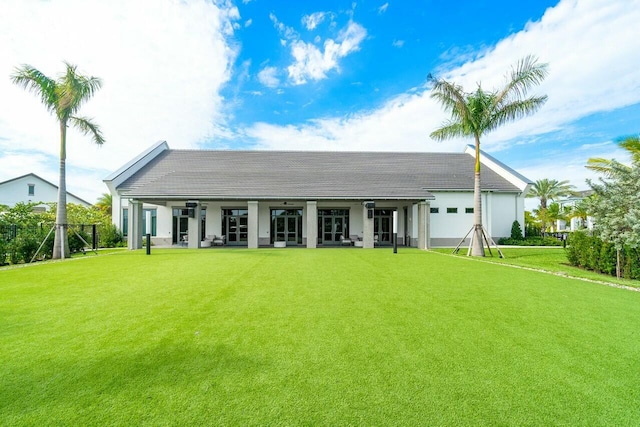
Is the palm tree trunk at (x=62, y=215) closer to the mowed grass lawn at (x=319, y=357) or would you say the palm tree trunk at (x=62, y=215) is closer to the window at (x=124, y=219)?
the window at (x=124, y=219)

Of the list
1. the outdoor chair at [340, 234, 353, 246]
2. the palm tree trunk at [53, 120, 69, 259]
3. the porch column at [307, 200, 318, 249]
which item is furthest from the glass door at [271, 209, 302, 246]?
the palm tree trunk at [53, 120, 69, 259]

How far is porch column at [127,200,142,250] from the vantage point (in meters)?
19.2

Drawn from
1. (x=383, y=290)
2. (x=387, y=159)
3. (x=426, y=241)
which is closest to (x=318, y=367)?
(x=383, y=290)

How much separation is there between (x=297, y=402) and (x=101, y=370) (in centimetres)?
232

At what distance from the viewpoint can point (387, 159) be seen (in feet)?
89.6

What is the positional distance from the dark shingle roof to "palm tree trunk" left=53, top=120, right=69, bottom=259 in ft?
12.0

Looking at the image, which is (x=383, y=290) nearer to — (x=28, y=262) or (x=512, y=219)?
(x=28, y=262)

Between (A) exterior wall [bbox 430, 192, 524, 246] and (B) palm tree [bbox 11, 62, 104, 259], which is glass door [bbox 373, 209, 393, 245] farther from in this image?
(B) palm tree [bbox 11, 62, 104, 259]

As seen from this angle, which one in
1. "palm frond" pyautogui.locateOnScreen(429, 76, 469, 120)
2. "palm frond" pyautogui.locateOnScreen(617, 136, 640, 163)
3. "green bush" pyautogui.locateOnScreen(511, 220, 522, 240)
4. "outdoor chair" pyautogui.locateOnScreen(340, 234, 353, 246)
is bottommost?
"outdoor chair" pyautogui.locateOnScreen(340, 234, 353, 246)

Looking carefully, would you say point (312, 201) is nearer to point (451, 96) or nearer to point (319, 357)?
point (451, 96)

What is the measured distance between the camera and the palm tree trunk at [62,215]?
14438mm

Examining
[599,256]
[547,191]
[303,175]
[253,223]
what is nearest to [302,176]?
[303,175]

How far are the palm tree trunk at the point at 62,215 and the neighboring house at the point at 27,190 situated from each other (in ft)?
80.5

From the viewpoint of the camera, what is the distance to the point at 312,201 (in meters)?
20.0
